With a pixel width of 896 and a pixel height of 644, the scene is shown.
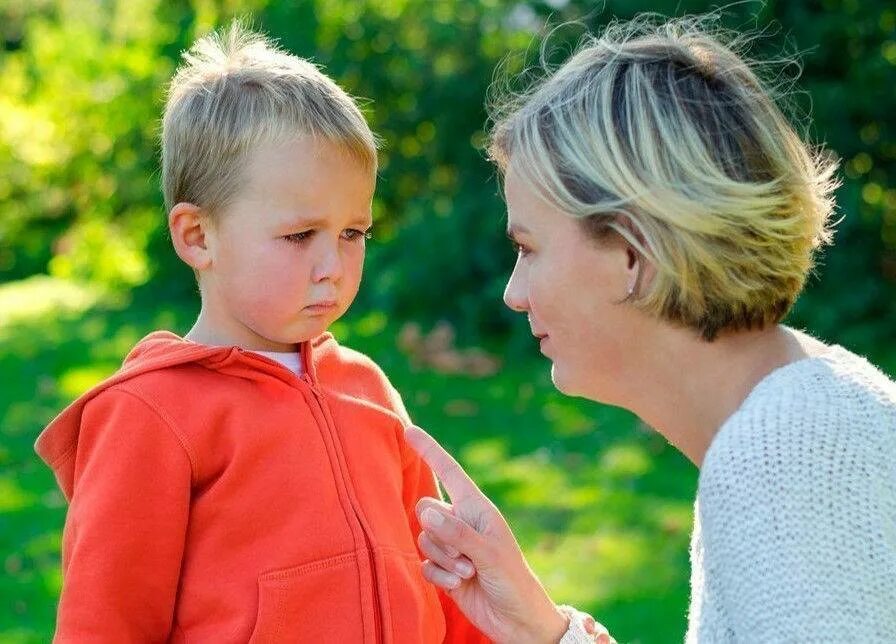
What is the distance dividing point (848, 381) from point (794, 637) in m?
0.47

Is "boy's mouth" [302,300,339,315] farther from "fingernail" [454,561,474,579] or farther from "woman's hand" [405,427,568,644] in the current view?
"fingernail" [454,561,474,579]

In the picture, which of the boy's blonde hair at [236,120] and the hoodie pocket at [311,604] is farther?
the boy's blonde hair at [236,120]

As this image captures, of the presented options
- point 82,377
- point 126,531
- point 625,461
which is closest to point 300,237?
point 126,531

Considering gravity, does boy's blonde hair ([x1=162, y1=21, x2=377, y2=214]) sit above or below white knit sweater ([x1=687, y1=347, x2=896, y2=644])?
above

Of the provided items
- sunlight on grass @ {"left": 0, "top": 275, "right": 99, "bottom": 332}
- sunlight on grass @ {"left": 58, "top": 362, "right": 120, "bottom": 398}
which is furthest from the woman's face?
sunlight on grass @ {"left": 0, "top": 275, "right": 99, "bottom": 332}

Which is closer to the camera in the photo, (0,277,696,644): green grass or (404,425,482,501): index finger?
(404,425,482,501): index finger

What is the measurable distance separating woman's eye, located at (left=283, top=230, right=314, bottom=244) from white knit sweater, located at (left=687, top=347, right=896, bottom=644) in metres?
0.82

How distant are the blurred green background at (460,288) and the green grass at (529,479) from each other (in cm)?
1

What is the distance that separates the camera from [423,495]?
2.69 metres

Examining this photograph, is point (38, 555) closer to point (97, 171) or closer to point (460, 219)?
point (460, 219)

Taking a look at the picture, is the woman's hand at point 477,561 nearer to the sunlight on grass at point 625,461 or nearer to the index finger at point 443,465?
the index finger at point 443,465

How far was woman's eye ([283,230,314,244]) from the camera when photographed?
7.75ft

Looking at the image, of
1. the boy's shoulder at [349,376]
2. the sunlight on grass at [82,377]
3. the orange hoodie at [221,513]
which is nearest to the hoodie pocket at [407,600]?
the orange hoodie at [221,513]

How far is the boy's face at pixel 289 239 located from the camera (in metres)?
2.35
